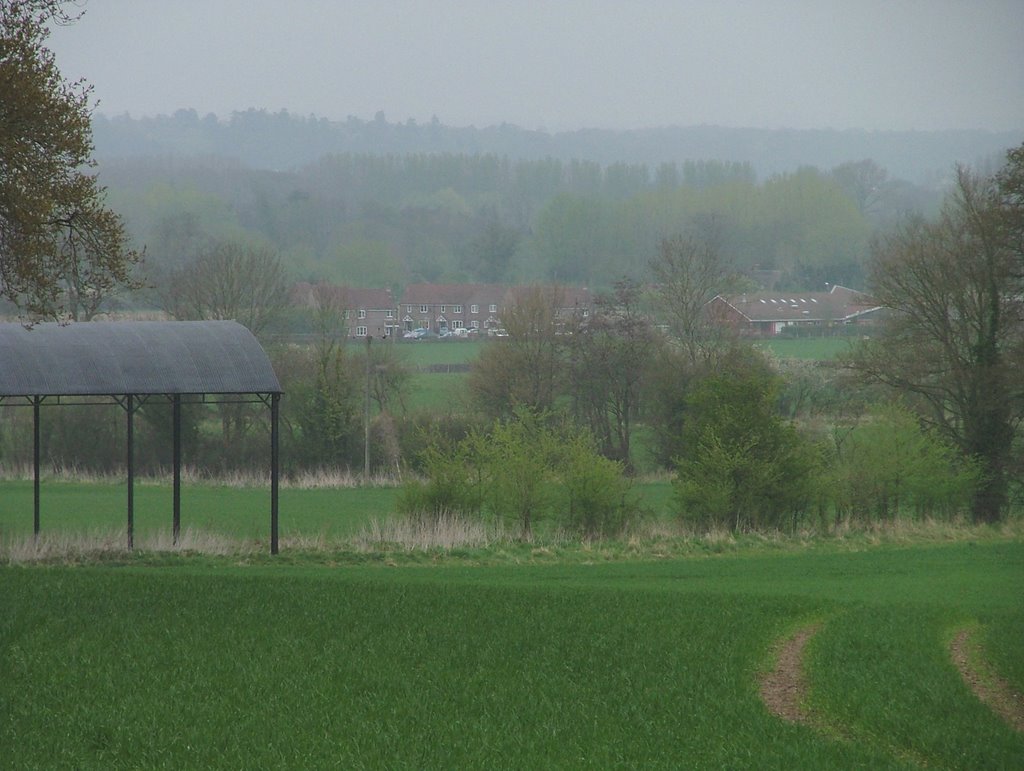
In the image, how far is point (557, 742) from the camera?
9797 millimetres

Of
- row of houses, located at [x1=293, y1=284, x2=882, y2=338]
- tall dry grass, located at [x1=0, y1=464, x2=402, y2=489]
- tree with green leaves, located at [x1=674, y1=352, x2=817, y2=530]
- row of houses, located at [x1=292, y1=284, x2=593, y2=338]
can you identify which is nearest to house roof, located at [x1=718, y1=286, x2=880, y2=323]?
row of houses, located at [x1=293, y1=284, x2=882, y2=338]

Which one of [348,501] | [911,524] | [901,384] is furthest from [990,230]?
[348,501]

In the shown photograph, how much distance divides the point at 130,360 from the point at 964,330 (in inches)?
1013

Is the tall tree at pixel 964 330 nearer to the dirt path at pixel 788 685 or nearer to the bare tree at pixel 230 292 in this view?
the dirt path at pixel 788 685

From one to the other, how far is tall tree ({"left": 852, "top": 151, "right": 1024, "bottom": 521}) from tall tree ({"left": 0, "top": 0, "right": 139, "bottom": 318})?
1050 inches

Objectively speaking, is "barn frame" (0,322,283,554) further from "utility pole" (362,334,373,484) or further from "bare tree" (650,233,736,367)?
"bare tree" (650,233,736,367)

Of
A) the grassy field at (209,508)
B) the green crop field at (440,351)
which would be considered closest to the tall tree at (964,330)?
the grassy field at (209,508)

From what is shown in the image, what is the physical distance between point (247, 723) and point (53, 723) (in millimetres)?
1628

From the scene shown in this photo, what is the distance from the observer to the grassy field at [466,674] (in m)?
9.55

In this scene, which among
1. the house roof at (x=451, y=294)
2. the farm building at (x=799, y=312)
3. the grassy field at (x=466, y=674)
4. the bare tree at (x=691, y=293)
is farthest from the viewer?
the house roof at (x=451, y=294)

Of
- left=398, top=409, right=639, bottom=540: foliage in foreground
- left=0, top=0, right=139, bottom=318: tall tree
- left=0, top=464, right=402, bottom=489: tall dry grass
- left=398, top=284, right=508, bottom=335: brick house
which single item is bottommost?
left=0, top=464, right=402, bottom=489: tall dry grass

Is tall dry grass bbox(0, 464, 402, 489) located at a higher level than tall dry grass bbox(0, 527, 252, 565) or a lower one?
lower

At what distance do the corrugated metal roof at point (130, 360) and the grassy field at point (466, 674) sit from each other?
5418 mm

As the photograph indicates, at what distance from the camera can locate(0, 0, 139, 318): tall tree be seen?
46.2ft
